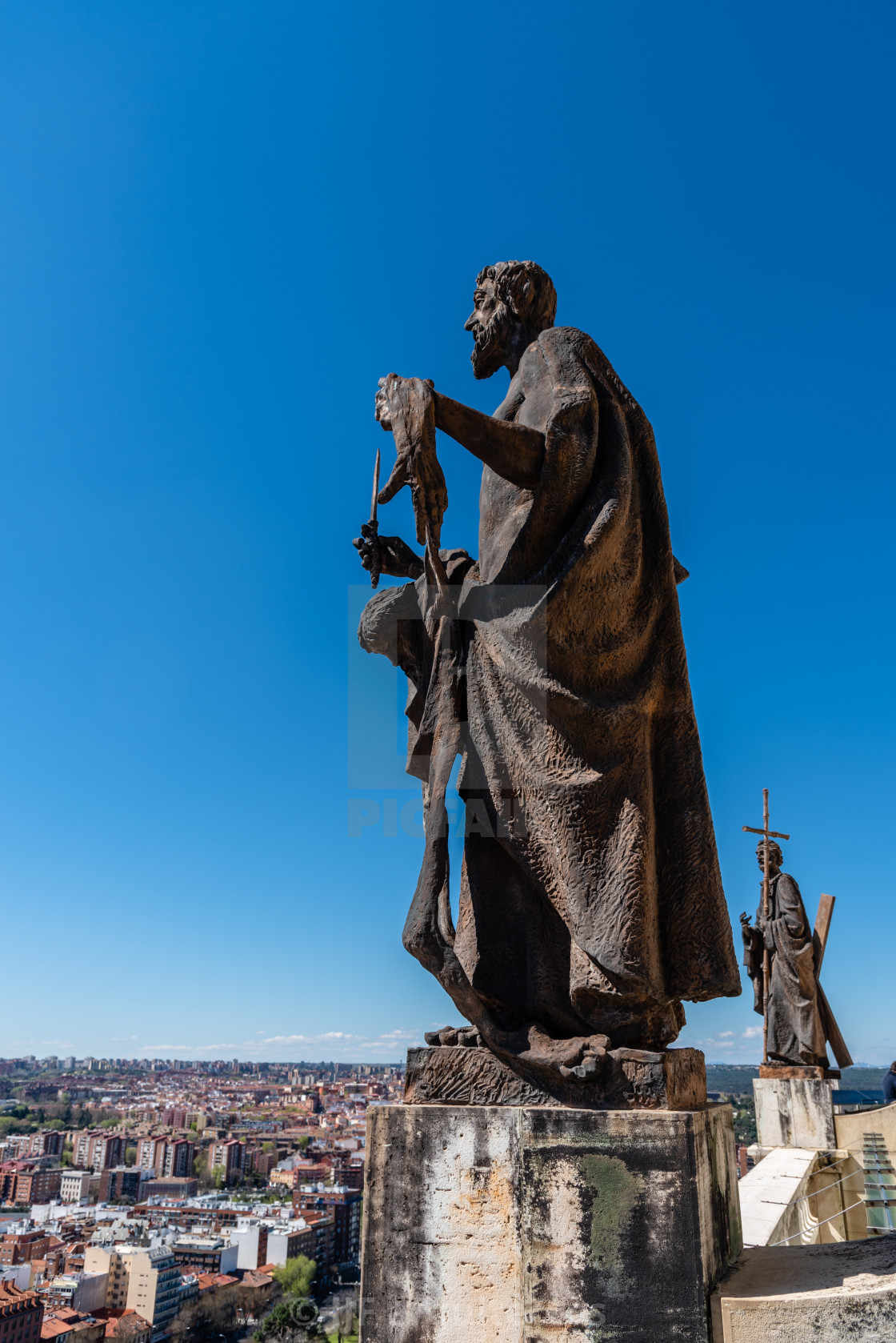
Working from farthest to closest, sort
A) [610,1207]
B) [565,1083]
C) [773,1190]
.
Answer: [773,1190], [565,1083], [610,1207]

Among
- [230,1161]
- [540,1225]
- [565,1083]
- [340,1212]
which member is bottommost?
[230,1161]

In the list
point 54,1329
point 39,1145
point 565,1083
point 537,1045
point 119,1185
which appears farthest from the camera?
point 39,1145

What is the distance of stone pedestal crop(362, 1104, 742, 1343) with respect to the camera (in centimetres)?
220

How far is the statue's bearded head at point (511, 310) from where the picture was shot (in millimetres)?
3422

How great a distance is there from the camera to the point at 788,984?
12.9m

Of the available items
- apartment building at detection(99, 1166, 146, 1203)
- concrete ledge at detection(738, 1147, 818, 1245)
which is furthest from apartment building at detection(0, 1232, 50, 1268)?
concrete ledge at detection(738, 1147, 818, 1245)

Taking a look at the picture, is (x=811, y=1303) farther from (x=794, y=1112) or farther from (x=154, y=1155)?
(x=154, y=1155)

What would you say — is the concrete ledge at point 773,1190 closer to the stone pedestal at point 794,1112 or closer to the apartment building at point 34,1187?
the stone pedestal at point 794,1112

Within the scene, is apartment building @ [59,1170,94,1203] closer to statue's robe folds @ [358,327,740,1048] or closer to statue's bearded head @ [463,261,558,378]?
statue's robe folds @ [358,327,740,1048]

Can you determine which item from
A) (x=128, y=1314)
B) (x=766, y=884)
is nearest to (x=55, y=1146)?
(x=128, y=1314)

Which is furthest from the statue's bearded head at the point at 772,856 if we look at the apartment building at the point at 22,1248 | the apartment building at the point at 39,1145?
the apartment building at the point at 39,1145

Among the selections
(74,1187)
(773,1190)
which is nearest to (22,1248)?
(74,1187)

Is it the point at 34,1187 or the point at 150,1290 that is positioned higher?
the point at 34,1187

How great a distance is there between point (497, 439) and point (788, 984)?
1221cm
